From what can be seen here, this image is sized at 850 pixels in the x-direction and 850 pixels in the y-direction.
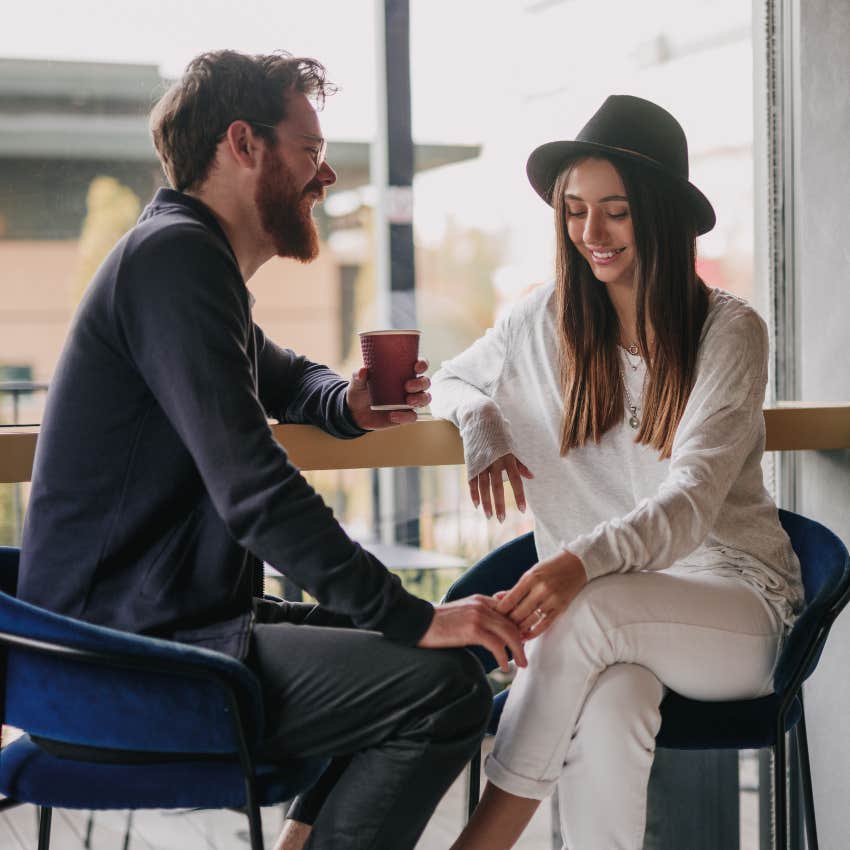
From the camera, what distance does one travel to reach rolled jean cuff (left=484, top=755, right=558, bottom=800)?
5.32ft

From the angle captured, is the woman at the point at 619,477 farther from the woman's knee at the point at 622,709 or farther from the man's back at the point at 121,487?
the man's back at the point at 121,487

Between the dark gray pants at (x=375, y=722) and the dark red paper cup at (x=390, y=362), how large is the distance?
0.45 metres

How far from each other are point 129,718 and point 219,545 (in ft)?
0.82

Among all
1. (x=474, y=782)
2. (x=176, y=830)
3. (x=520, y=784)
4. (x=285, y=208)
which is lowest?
(x=176, y=830)

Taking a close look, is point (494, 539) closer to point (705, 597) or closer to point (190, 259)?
point (705, 597)

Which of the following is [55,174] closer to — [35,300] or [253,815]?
[35,300]

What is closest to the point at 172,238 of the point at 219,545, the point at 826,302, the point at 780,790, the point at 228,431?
the point at 228,431

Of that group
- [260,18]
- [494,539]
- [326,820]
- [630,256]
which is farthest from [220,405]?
[494,539]

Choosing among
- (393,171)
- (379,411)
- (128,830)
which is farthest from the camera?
(393,171)

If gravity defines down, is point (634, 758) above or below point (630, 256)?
below

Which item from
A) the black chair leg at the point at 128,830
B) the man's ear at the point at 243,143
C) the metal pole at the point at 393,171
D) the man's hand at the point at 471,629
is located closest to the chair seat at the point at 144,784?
the man's hand at the point at 471,629

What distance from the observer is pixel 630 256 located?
1998 millimetres

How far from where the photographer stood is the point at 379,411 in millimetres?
1881

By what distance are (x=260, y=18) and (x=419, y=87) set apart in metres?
0.42
